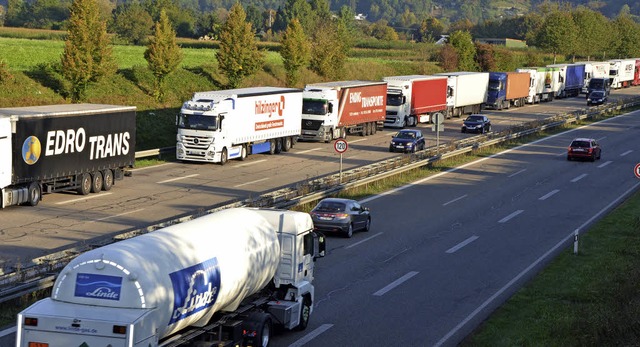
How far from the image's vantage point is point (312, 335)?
22.1 m

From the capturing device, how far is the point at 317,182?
42.0 m

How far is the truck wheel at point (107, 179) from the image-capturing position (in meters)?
42.4

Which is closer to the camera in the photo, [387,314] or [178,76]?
[387,314]

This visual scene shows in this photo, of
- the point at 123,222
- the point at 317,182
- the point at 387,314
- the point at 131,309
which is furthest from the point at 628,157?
the point at 131,309

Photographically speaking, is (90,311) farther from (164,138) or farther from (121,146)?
(164,138)

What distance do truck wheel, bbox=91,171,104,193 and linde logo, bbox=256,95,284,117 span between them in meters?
14.4

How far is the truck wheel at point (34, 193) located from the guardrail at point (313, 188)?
717 cm

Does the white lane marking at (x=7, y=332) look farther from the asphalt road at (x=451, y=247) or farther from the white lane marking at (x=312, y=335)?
the white lane marking at (x=312, y=335)

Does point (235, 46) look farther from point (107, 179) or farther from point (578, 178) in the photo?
point (107, 179)

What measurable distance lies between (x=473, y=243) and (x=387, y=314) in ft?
35.2

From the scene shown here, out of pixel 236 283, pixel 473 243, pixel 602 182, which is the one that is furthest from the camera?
pixel 602 182

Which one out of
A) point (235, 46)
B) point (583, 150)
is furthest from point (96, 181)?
point (235, 46)

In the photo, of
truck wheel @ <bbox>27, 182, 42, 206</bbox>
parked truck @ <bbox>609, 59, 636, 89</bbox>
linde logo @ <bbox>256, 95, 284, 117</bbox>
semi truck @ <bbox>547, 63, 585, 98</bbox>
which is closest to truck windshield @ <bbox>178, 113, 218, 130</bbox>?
linde logo @ <bbox>256, 95, 284, 117</bbox>

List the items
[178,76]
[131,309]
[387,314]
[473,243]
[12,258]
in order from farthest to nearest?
[178,76] < [473,243] < [12,258] < [387,314] < [131,309]
